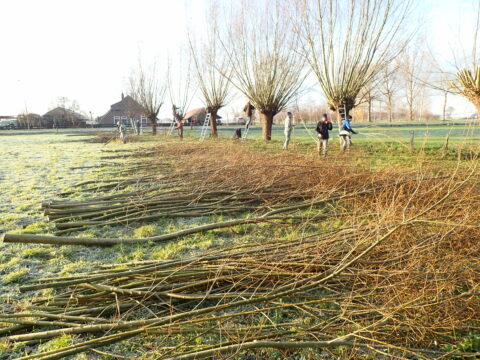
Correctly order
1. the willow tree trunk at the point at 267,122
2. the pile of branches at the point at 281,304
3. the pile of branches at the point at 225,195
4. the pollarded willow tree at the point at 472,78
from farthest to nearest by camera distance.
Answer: the willow tree trunk at the point at 267,122, the pollarded willow tree at the point at 472,78, the pile of branches at the point at 225,195, the pile of branches at the point at 281,304

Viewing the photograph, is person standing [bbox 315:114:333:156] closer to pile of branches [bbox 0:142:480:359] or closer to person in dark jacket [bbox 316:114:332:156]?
person in dark jacket [bbox 316:114:332:156]

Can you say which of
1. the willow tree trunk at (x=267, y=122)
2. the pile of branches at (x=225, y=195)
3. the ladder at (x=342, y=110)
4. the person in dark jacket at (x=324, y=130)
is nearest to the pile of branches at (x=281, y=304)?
the pile of branches at (x=225, y=195)

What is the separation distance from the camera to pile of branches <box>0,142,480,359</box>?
5.95 feet

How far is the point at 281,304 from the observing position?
1.97 m

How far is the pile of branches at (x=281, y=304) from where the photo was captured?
5.95 ft

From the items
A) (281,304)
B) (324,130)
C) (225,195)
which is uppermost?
(324,130)

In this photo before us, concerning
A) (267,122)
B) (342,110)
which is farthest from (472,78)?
(267,122)

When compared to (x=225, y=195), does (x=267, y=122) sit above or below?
above

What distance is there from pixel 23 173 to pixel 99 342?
27.9 ft

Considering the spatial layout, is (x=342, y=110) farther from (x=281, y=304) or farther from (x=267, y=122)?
(x=281, y=304)

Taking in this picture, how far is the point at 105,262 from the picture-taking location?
3053mm

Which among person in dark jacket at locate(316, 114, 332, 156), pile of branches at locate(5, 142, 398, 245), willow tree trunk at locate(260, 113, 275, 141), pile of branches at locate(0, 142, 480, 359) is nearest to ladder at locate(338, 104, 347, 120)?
person in dark jacket at locate(316, 114, 332, 156)

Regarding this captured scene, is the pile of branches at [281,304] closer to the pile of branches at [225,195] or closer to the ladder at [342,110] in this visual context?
the pile of branches at [225,195]

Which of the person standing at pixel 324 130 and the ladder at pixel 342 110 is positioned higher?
the ladder at pixel 342 110
